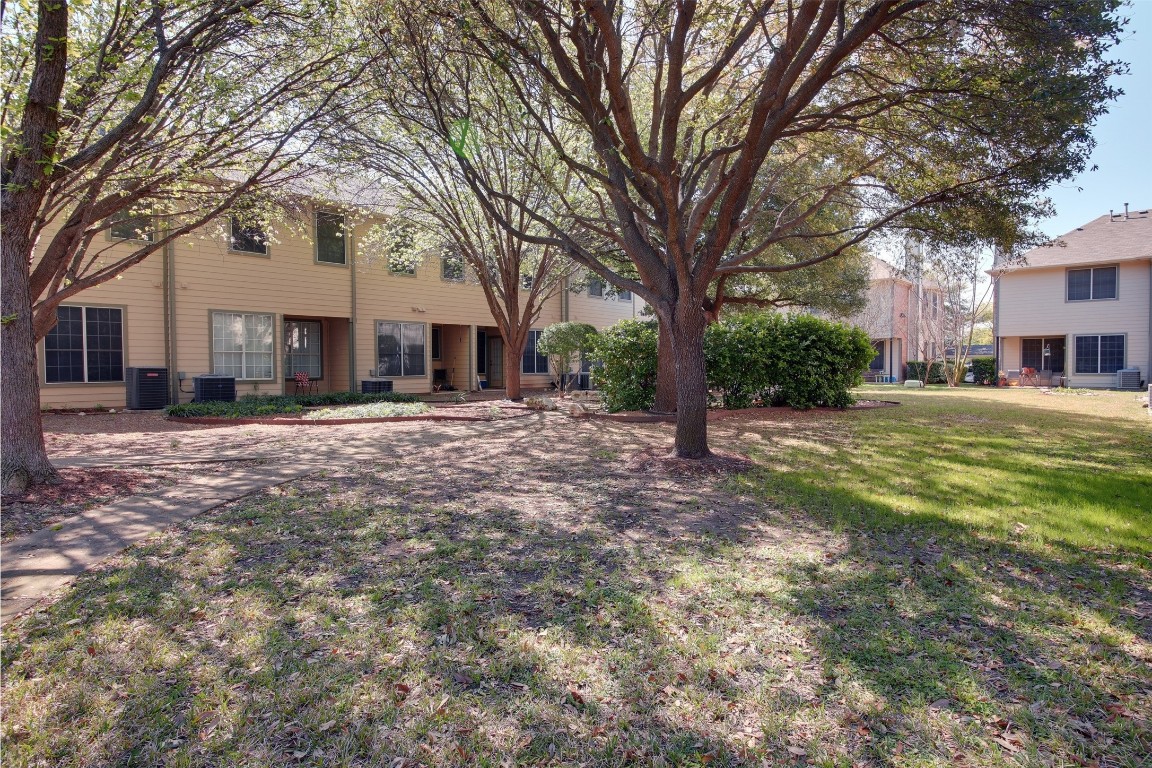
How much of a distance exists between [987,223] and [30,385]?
36.5ft

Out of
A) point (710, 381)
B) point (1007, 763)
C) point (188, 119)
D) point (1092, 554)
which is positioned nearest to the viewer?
point (1007, 763)

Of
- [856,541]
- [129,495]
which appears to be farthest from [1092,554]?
[129,495]

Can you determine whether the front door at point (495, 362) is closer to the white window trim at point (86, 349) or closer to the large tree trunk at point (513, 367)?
the large tree trunk at point (513, 367)

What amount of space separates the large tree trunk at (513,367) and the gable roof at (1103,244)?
1859 centimetres

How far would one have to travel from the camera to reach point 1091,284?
2280 centimetres

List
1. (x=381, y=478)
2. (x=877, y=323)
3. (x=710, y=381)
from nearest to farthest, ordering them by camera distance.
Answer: (x=381, y=478), (x=710, y=381), (x=877, y=323)

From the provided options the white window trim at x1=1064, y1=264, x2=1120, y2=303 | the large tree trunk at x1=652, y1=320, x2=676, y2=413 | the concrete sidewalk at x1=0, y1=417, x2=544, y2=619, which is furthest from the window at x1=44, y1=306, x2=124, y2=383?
the white window trim at x1=1064, y1=264, x2=1120, y2=303

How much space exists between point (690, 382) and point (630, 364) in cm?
499

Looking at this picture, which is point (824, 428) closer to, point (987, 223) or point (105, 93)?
point (987, 223)

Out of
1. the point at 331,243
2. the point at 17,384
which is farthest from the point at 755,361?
the point at 331,243

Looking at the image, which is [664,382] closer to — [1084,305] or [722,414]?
[722,414]

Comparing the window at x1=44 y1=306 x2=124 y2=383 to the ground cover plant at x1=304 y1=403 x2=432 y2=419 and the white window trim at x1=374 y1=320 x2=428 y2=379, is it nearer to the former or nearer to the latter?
the ground cover plant at x1=304 y1=403 x2=432 y2=419

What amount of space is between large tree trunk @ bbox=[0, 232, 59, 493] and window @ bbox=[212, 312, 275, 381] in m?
10.1

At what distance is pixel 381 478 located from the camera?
6328 mm
